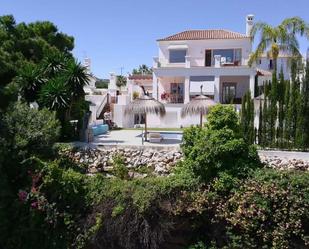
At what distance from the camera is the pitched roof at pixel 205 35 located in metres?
40.8

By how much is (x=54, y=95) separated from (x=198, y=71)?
69.9ft

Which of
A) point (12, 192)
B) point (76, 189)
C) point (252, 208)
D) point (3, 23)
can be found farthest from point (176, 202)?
point (3, 23)

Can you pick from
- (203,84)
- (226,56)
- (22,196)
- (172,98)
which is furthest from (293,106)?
(226,56)

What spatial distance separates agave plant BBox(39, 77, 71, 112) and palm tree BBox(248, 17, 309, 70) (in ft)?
61.1

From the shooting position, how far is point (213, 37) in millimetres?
41219

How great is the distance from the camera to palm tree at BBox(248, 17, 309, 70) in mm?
31688

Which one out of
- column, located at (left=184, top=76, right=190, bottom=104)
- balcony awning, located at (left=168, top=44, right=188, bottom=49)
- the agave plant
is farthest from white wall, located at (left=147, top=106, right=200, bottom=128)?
the agave plant

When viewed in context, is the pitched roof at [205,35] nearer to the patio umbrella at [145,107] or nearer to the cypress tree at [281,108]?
the patio umbrella at [145,107]

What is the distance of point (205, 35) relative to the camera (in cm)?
4219

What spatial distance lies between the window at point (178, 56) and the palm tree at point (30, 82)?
2243 cm

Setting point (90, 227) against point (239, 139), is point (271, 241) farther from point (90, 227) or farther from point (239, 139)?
point (90, 227)

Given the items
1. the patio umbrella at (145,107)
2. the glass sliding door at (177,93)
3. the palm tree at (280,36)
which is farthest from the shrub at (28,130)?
the glass sliding door at (177,93)

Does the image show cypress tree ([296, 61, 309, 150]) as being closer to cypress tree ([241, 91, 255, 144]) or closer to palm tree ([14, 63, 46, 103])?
cypress tree ([241, 91, 255, 144])

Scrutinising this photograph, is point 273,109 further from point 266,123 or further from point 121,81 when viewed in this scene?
point 121,81
